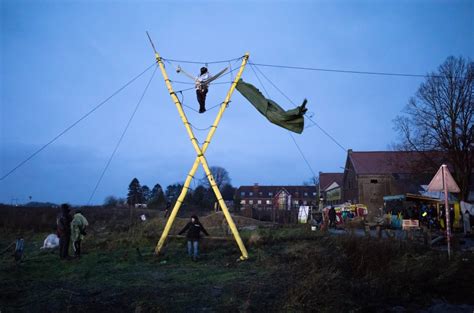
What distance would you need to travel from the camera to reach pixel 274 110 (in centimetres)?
1062

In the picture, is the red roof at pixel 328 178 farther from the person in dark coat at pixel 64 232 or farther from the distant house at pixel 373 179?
the person in dark coat at pixel 64 232

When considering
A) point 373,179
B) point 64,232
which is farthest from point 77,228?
point 373,179

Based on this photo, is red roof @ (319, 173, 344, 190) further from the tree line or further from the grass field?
the grass field

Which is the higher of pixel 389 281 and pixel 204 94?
pixel 204 94

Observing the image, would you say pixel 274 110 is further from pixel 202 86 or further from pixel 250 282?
pixel 250 282

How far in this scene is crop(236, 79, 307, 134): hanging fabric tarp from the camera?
9.96 metres

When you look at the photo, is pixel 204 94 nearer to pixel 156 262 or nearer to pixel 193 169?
pixel 193 169

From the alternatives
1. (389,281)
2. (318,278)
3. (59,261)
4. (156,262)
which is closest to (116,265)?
(156,262)

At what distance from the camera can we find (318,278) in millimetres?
7359

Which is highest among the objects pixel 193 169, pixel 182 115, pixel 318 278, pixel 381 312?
pixel 182 115

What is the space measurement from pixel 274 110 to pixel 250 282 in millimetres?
4795

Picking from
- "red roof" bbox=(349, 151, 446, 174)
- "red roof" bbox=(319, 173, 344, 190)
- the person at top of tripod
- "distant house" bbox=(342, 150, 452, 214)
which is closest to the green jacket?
the person at top of tripod

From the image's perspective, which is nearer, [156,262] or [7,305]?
[7,305]

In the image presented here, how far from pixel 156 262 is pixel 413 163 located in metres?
30.4
